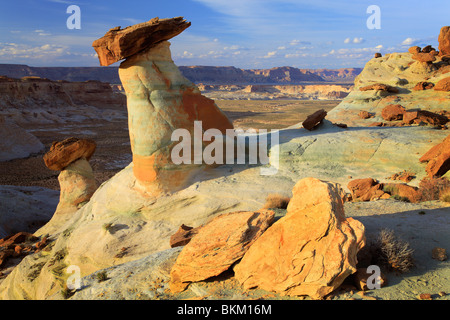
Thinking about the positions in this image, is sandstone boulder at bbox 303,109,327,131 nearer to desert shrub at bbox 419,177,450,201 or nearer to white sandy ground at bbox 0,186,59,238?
desert shrub at bbox 419,177,450,201

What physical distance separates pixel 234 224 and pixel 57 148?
28.5 ft

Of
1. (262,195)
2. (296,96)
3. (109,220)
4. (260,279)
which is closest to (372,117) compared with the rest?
(262,195)

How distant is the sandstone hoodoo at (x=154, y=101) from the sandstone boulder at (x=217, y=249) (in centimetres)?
389

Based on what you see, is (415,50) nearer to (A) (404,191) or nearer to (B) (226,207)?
(A) (404,191)

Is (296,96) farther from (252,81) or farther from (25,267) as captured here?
(25,267)

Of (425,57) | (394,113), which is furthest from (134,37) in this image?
(425,57)

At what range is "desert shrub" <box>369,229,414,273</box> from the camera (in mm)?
4648

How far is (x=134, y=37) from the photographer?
26.6 ft

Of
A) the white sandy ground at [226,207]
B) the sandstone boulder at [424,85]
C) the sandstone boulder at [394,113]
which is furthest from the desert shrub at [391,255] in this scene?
the sandstone boulder at [424,85]

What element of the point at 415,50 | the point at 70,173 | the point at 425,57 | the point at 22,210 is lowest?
the point at 22,210

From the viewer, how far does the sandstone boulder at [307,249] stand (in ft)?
13.9

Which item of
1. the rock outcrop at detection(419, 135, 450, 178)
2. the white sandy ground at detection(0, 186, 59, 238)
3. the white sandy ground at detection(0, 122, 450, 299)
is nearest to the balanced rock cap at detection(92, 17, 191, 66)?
the white sandy ground at detection(0, 122, 450, 299)

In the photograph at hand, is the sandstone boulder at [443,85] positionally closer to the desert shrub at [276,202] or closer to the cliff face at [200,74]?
the desert shrub at [276,202]

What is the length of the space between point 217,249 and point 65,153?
8429mm
